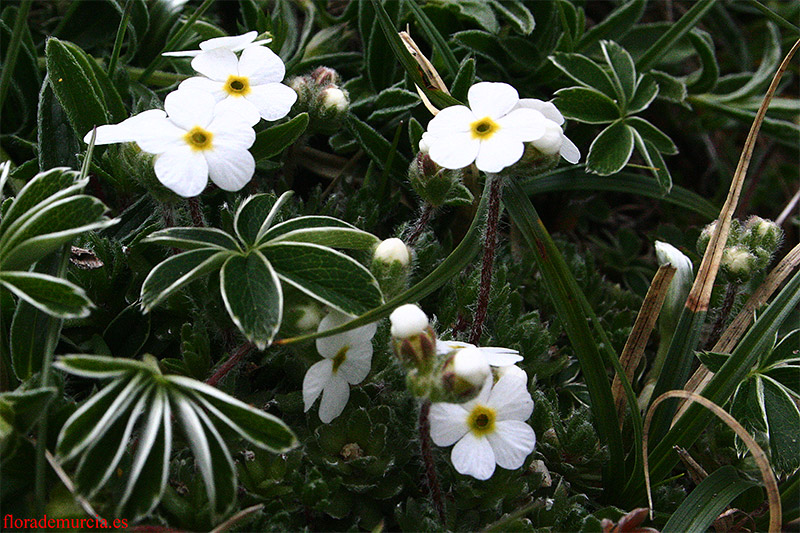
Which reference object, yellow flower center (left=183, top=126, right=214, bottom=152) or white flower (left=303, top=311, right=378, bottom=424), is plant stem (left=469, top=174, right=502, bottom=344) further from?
yellow flower center (left=183, top=126, right=214, bottom=152)

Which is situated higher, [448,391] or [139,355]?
[448,391]

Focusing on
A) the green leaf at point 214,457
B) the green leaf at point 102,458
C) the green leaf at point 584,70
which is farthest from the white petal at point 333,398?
the green leaf at point 584,70

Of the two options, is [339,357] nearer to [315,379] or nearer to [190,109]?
[315,379]

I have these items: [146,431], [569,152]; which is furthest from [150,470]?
[569,152]

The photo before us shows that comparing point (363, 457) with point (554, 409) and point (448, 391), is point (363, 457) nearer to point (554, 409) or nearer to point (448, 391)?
point (448, 391)

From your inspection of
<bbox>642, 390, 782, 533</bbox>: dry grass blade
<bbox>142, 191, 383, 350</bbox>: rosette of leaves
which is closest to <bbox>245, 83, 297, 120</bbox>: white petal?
<bbox>142, 191, 383, 350</bbox>: rosette of leaves

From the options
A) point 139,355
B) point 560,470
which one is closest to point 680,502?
point 560,470

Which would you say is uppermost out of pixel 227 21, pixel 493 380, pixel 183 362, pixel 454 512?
pixel 227 21
